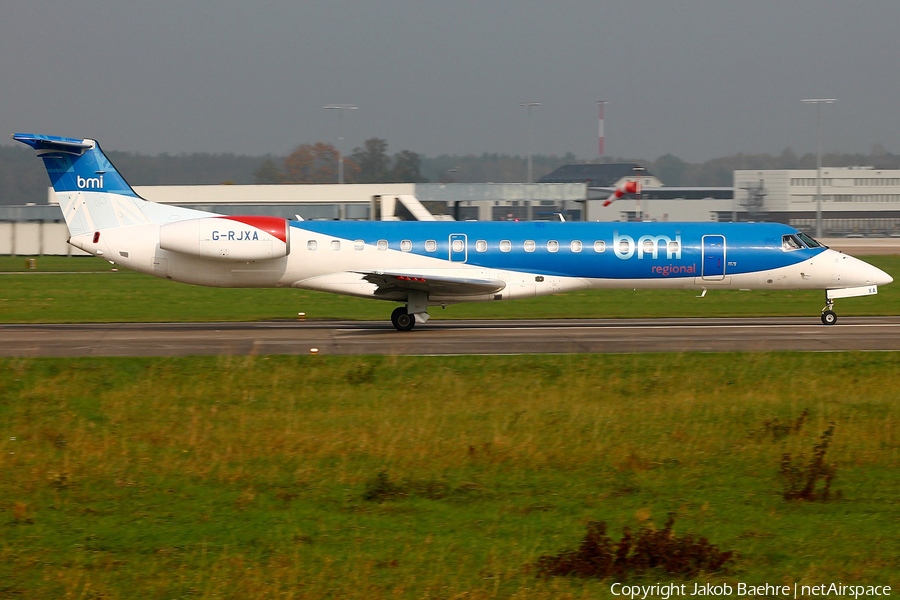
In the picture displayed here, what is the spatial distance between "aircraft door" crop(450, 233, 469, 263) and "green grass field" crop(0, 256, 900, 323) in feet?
17.8

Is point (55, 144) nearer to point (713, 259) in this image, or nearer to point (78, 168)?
point (78, 168)

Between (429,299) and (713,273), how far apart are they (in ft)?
27.3

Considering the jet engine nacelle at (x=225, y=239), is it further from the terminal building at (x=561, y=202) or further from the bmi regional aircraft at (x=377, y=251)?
the terminal building at (x=561, y=202)

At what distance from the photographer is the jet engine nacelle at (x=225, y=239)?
23.8 metres

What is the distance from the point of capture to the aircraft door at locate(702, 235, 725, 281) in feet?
83.8

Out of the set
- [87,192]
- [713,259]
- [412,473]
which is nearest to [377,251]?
[87,192]

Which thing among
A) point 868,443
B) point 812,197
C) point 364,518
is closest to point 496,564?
point 364,518

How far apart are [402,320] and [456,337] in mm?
2184

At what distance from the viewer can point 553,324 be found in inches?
1072

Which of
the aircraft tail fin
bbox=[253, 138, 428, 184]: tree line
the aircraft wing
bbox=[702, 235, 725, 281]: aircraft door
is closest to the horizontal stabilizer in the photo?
the aircraft tail fin

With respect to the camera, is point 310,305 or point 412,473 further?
point 310,305

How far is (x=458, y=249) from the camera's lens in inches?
971

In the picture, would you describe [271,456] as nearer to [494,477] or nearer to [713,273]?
[494,477]

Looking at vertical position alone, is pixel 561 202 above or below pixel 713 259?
above
